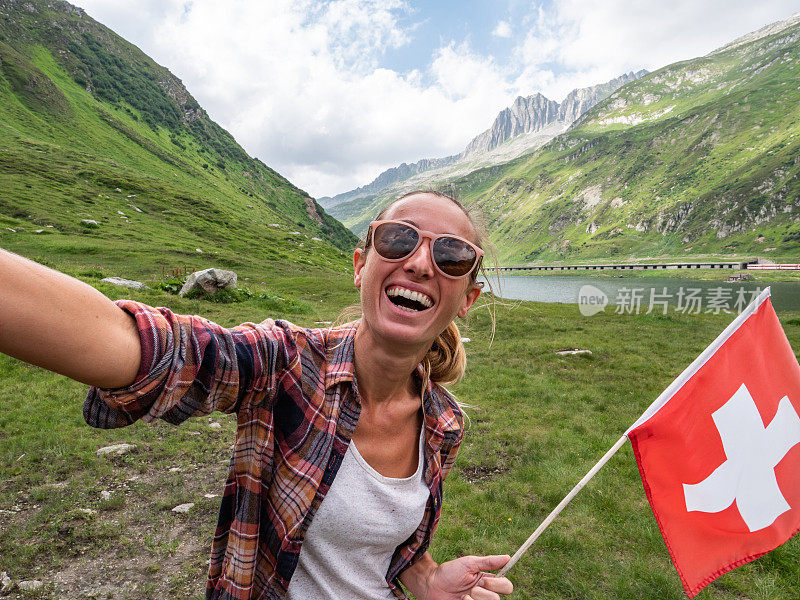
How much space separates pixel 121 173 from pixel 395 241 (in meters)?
78.7

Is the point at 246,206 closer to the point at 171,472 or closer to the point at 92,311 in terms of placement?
the point at 171,472

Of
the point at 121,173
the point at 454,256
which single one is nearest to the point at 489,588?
the point at 454,256

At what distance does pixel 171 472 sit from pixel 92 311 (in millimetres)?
7387

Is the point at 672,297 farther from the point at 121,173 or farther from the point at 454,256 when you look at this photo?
the point at 121,173

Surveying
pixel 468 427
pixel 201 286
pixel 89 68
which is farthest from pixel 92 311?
pixel 89 68

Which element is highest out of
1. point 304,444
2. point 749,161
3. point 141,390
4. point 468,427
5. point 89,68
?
point 749,161

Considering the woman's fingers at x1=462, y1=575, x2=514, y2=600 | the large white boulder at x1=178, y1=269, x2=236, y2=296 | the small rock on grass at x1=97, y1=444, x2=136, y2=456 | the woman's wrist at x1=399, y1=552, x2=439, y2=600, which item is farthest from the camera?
the large white boulder at x1=178, y1=269, x2=236, y2=296

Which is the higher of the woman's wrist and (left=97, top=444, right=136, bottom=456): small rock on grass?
the woman's wrist

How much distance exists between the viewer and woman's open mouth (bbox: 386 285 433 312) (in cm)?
214

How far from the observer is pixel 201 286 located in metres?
20.0

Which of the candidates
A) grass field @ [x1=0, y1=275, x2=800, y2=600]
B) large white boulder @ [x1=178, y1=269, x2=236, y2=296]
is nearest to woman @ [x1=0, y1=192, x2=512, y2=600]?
grass field @ [x1=0, y1=275, x2=800, y2=600]

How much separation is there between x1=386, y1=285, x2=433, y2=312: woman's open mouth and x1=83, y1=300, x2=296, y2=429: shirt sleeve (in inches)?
23.5

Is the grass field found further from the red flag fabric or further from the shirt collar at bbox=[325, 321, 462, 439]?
the shirt collar at bbox=[325, 321, 462, 439]

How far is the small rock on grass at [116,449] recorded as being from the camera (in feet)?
24.0
